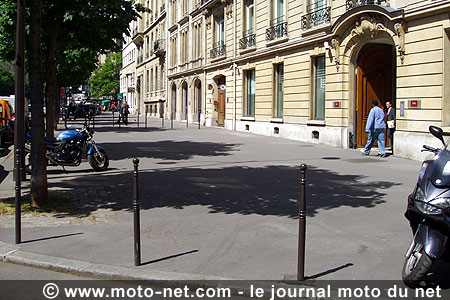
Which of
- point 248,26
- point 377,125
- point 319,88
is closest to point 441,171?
point 377,125

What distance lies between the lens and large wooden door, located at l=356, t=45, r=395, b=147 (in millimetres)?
19219

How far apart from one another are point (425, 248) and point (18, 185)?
472cm

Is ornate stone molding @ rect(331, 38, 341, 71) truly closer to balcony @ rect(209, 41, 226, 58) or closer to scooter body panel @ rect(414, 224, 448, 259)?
balcony @ rect(209, 41, 226, 58)

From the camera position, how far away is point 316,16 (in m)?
21.4

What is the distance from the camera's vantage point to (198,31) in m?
40.0

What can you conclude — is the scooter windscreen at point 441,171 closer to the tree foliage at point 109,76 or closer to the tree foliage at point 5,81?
the tree foliage at point 5,81

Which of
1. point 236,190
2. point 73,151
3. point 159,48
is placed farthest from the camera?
point 159,48

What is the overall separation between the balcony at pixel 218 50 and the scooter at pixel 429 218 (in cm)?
2914

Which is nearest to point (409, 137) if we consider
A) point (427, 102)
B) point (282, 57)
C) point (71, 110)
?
point (427, 102)

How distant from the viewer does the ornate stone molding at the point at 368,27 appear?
56.9 ft

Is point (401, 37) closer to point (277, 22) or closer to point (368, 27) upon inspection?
point (368, 27)

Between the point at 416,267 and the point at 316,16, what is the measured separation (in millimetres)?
18184

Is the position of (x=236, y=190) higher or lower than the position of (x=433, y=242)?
lower

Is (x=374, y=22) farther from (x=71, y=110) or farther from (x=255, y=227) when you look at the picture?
(x=71, y=110)
